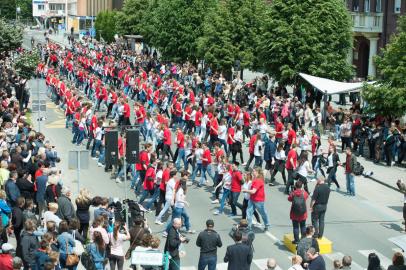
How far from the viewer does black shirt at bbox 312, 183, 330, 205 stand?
16.9 metres

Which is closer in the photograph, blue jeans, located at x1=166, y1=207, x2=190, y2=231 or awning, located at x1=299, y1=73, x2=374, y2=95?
blue jeans, located at x1=166, y1=207, x2=190, y2=231

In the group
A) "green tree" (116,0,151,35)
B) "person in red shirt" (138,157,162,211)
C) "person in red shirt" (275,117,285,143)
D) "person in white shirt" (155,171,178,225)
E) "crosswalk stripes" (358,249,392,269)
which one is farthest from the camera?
"green tree" (116,0,151,35)

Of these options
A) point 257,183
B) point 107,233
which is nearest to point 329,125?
point 257,183

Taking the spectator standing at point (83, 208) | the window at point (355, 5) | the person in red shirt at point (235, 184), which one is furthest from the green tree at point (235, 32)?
the spectator standing at point (83, 208)

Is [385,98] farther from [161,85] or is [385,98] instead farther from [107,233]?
[107,233]

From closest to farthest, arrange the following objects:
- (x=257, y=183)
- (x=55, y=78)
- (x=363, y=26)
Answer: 1. (x=257, y=183)
2. (x=55, y=78)
3. (x=363, y=26)

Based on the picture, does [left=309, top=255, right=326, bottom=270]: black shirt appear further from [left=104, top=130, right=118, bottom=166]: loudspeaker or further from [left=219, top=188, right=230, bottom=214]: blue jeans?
[left=104, top=130, right=118, bottom=166]: loudspeaker

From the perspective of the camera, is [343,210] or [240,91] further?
[240,91]

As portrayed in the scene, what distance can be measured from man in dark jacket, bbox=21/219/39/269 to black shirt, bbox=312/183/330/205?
643cm

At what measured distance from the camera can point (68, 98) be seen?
30656 mm

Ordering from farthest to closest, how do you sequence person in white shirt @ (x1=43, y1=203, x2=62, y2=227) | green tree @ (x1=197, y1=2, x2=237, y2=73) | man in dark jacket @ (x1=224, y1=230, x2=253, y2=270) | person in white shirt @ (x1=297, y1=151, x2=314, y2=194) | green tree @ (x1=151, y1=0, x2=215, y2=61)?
green tree @ (x1=151, y1=0, x2=215, y2=61) → green tree @ (x1=197, y1=2, x2=237, y2=73) → person in white shirt @ (x1=297, y1=151, x2=314, y2=194) → person in white shirt @ (x1=43, y1=203, x2=62, y2=227) → man in dark jacket @ (x1=224, y1=230, x2=253, y2=270)

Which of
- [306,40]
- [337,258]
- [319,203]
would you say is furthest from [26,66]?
[337,258]

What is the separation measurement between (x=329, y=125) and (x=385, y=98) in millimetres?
5324

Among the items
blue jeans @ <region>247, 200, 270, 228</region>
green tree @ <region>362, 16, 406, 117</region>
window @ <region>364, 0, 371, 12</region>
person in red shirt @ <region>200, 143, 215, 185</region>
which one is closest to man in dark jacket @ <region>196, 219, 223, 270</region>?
blue jeans @ <region>247, 200, 270, 228</region>
